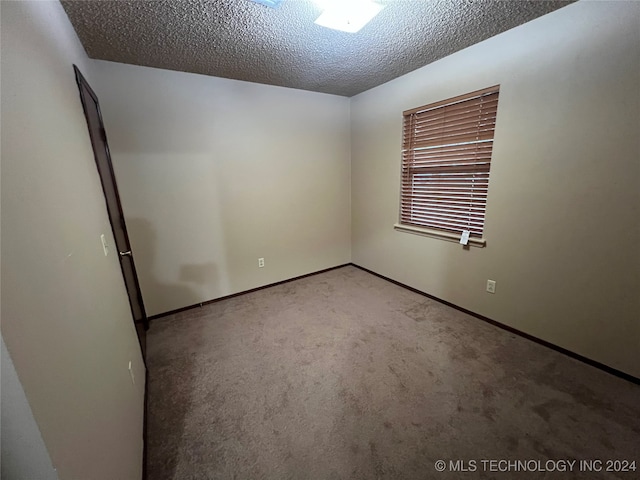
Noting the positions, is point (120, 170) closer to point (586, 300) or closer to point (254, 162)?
point (254, 162)

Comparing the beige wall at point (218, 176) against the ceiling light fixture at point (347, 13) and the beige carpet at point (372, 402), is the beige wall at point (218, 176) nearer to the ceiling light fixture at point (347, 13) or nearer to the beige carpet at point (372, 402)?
the beige carpet at point (372, 402)

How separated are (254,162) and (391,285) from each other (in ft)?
7.26

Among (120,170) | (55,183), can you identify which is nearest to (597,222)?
(55,183)

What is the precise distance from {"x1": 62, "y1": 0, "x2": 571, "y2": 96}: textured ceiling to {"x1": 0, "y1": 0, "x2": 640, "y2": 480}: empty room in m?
0.02

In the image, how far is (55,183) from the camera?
2.93 ft

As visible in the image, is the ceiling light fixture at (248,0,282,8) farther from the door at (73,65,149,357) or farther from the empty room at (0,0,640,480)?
the door at (73,65,149,357)

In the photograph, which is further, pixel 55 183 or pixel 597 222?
pixel 597 222

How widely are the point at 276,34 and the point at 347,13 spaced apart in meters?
0.57

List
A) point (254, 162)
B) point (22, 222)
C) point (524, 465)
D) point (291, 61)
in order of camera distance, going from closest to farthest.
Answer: point (22, 222)
point (524, 465)
point (291, 61)
point (254, 162)

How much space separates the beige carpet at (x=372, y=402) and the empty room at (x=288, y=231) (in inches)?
0.6

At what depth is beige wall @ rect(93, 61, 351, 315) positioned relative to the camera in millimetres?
2295

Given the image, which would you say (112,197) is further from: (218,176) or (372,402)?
(372,402)

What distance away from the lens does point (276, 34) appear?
1.81m

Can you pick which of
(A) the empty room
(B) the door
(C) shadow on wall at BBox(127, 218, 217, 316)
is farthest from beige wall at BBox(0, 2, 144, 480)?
(C) shadow on wall at BBox(127, 218, 217, 316)
